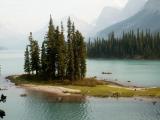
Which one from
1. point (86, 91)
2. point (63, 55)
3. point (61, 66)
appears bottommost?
point (86, 91)

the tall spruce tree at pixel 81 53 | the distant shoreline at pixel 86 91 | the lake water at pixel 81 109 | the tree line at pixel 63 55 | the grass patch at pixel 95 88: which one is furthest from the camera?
the tall spruce tree at pixel 81 53

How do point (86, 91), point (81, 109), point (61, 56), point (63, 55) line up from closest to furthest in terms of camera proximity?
point (81, 109)
point (86, 91)
point (61, 56)
point (63, 55)

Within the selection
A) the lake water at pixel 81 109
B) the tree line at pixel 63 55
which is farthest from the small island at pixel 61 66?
the lake water at pixel 81 109

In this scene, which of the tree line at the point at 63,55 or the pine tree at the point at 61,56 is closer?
the pine tree at the point at 61,56

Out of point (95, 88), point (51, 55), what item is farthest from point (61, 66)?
point (95, 88)

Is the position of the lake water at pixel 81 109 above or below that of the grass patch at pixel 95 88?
below

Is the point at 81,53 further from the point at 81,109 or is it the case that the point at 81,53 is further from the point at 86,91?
the point at 81,109

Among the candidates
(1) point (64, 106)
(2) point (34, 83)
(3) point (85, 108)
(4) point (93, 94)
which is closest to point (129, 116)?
(3) point (85, 108)

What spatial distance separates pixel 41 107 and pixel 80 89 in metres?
22.7

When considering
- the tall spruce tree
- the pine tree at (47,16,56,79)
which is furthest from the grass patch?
the tall spruce tree

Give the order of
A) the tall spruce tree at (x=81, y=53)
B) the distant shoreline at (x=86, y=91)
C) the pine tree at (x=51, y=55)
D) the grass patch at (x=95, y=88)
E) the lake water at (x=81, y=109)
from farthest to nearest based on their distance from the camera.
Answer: the tall spruce tree at (x=81, y=53) < the pine tree at (x=51, y=55) < the grass patch at (x=95, y=88) < the distant shoreline at (x=86, y=91) < the lake water at (x=81, y=109)

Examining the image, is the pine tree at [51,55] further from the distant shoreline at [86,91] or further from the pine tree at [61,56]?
the distant shoreline at [86,91]

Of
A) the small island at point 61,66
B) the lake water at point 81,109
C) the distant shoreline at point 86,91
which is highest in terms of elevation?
the small island at point 61,66

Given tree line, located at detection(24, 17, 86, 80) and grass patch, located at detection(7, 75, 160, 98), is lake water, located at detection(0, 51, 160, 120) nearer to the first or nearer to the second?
grass patch, located at detection(7, 75, 160, 98)
